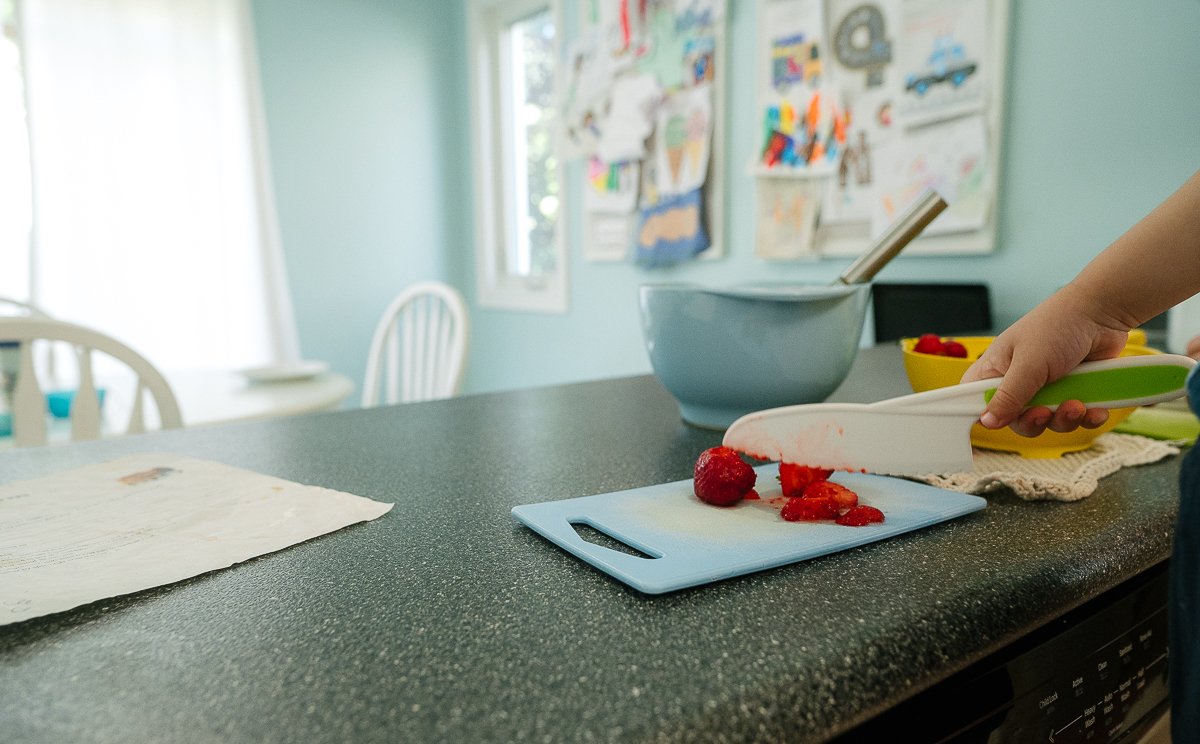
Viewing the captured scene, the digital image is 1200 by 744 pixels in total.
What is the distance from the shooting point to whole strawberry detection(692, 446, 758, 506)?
0.47 metres

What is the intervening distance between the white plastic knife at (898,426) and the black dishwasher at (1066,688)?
12cm

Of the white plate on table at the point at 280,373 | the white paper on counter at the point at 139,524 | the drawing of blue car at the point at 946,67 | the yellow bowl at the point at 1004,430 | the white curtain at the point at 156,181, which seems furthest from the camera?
the white curtain at the point at 156,181

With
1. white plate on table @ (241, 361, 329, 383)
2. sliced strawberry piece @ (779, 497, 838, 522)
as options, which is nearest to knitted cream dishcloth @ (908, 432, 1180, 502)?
sliced strawberry piece @ (779, 497, 838, 522)

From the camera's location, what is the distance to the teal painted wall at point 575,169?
1.40m

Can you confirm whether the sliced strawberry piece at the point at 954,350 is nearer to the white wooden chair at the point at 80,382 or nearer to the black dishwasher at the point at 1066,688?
the black dishwasher at the point at 1066,688

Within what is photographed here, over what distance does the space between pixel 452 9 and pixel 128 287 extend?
6.32 feet

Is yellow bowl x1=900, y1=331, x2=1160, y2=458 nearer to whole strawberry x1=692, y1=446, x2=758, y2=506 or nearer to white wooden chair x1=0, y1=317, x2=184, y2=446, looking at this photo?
whole strawberry x1=692, y1=446, x2=758, y2=506

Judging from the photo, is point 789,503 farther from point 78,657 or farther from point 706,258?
point 706,258

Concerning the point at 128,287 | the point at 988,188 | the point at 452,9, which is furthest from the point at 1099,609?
the point at 452,9

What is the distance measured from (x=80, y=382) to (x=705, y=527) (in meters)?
1.27

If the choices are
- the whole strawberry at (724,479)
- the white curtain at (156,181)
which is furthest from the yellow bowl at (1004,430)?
the white curtain at (156,181)

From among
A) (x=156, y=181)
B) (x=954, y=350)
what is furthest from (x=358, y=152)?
→ (x=954, y=350)

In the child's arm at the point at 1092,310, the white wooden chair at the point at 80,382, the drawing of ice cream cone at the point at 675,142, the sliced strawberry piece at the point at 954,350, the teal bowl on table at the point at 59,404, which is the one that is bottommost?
the teal bowl on table at the point at 59,404

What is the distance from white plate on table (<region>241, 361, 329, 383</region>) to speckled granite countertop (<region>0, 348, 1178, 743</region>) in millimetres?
1381
